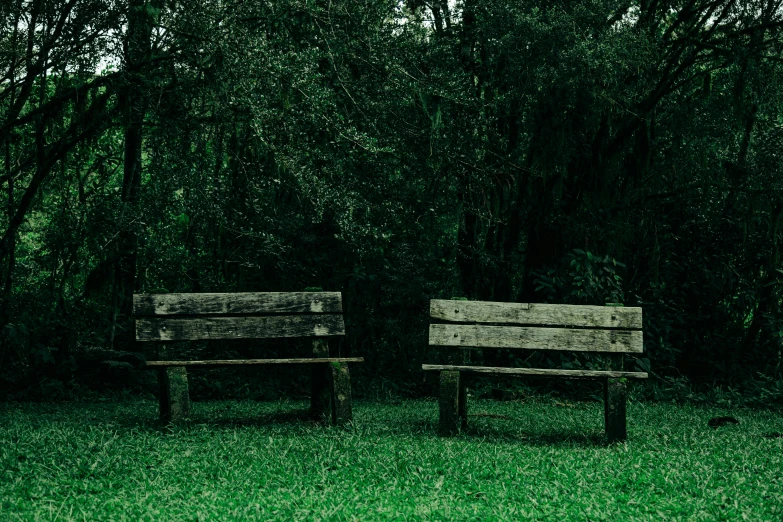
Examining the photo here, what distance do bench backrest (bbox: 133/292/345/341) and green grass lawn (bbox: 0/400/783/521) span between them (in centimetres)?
74

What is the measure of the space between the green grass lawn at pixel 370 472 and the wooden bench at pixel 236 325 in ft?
0.96

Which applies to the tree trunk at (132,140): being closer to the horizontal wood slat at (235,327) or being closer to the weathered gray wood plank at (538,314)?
the horizontal wood slat at (235,327)

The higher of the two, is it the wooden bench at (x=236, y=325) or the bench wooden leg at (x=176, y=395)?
the wooden bench at (x=236, y=325)

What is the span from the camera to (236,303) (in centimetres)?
647

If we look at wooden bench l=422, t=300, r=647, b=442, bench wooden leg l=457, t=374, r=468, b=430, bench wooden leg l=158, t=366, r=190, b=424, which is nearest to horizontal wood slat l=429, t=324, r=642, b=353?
wooden bench l=422, t=300, r=647, b=442

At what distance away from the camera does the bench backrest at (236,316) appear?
20.6ft

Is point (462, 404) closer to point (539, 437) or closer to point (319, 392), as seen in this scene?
point (539, 437)

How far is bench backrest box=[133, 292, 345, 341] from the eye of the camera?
6266mm

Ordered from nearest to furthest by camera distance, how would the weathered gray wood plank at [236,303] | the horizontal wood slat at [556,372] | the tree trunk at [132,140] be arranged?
the horizontal wood slat at [556,372]
the weathered gray wood plank at [236,303]
the tree trunk at [132,140]

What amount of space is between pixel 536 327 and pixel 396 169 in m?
3.83

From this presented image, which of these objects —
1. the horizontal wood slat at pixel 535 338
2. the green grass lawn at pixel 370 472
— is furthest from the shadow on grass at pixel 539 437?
the horizontal wood slat at pixel 535 338

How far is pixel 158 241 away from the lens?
364 inches

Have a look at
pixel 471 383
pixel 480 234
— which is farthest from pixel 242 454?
pixel 480 234

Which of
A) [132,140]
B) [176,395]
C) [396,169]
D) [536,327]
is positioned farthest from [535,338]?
[132,140]
